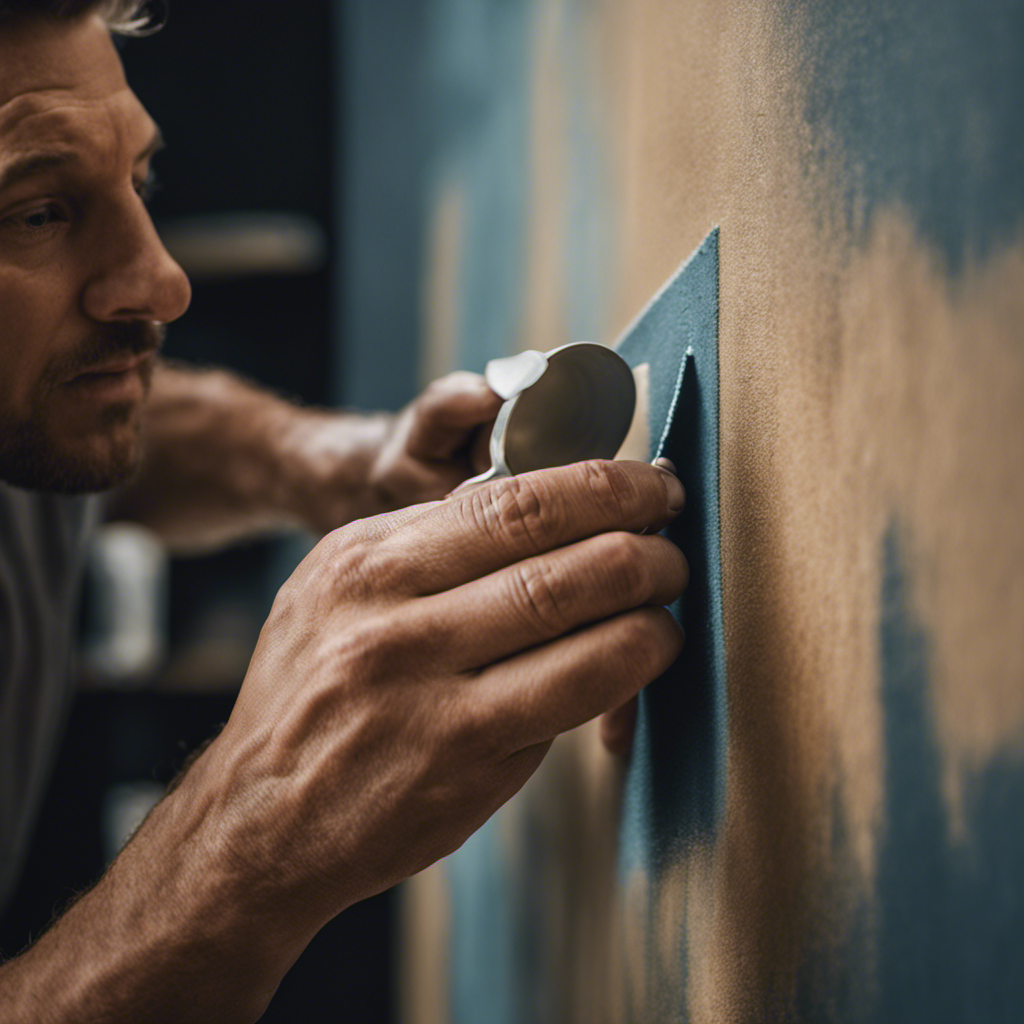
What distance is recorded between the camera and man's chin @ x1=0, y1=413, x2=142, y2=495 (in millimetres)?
816

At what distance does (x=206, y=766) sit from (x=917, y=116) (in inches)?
18.3

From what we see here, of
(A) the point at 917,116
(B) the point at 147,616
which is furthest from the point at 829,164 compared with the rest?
(B) the point at 147,616

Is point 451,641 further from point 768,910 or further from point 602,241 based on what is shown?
point 602,241

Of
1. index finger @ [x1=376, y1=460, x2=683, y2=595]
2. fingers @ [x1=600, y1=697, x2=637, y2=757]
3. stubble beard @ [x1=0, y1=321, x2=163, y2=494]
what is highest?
stubble beard @ [x1=0, y1=321, x2=163, y2=494]

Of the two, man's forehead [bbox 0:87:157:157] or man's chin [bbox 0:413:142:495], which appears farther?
man's chin [bbox 0:413:142:495]

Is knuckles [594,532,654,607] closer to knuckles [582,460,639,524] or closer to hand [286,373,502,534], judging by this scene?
knuckles [582,460,639,524]

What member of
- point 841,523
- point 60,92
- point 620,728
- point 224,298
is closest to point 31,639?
point 60,92

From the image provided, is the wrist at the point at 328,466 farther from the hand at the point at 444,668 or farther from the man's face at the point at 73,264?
the hand at the point at 444,668

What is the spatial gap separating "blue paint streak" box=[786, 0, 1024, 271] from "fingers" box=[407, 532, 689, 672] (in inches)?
7.0

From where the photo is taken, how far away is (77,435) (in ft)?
2.74

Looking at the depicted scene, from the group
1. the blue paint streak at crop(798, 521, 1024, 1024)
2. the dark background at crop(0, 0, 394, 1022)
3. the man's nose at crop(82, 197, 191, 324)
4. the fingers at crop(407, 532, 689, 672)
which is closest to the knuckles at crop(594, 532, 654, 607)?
the fingers at crop(407, 532, 689, 672)

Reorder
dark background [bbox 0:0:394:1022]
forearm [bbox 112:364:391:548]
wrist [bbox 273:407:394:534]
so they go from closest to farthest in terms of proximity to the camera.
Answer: wrist [bbox 273:407:394:534] < forearm [bbox 112:364:391:548] < dark background [bbox 0:0:394:1022]

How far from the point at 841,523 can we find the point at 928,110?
16 centimetres

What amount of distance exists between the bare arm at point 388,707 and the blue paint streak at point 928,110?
0.59 ft
